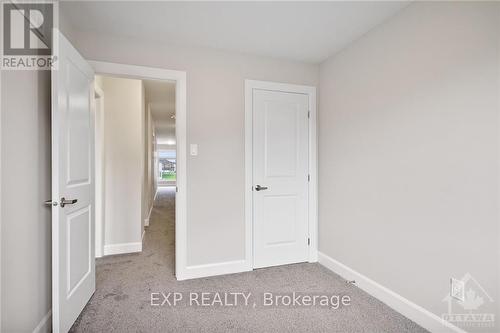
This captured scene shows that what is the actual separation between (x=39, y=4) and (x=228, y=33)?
4.51ft

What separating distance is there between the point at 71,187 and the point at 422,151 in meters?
2.51

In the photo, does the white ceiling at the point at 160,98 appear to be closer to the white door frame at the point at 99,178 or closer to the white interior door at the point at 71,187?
the white door frame at the point at 99,178

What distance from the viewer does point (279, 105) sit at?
9.49 feet

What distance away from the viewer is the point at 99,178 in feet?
10.3

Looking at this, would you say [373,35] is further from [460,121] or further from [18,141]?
[18,141]

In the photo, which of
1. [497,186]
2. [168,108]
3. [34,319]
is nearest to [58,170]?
[34,319]

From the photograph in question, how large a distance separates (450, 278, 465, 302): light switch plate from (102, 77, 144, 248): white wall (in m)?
3.25

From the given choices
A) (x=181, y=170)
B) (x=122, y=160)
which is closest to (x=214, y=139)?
(x=181, y=170)

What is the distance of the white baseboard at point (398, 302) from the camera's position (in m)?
1.71

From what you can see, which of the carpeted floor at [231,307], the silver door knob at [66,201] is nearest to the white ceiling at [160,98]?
the silver door knob at [66,201]
